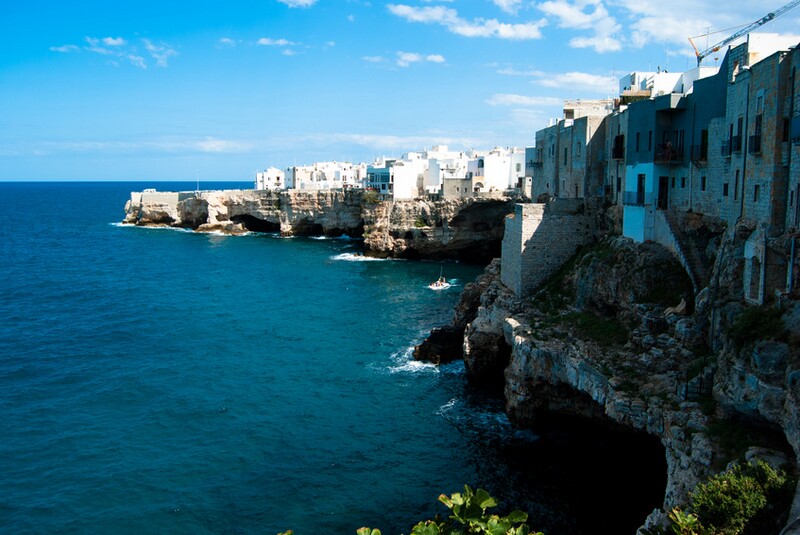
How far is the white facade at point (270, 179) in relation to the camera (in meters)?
121

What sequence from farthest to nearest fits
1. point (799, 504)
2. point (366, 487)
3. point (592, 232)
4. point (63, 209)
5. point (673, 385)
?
point (63, 209) → point (592, 232) → point (366, 487) → point (673, 385) → point (799, 504)

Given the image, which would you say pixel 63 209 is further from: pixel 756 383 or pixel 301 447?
pixel 756 383

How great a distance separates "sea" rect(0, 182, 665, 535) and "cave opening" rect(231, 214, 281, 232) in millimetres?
53999

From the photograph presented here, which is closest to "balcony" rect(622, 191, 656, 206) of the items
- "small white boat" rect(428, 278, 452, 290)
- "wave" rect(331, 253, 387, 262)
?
"small white boat" rect(428, 278, 452, 290)

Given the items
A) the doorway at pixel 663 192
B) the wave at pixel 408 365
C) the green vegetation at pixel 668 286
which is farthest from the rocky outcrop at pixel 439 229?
the green vegetation at pixel 668 286

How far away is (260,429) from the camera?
2770cm

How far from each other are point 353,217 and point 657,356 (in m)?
73.9

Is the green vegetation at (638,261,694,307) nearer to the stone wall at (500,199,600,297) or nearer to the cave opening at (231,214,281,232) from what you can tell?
the stone wall at (500,199,600,297)

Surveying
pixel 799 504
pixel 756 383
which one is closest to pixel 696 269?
pixel 756 383

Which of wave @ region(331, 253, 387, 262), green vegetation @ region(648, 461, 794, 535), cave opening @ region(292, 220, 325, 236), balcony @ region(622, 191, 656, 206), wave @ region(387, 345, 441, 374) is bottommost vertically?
wave @ region(387, 345, 441, 374)

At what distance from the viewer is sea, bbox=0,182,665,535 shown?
21.8 meters

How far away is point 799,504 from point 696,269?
1303 cm

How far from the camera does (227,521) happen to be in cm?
2103

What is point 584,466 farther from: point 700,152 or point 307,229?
point 307,229
